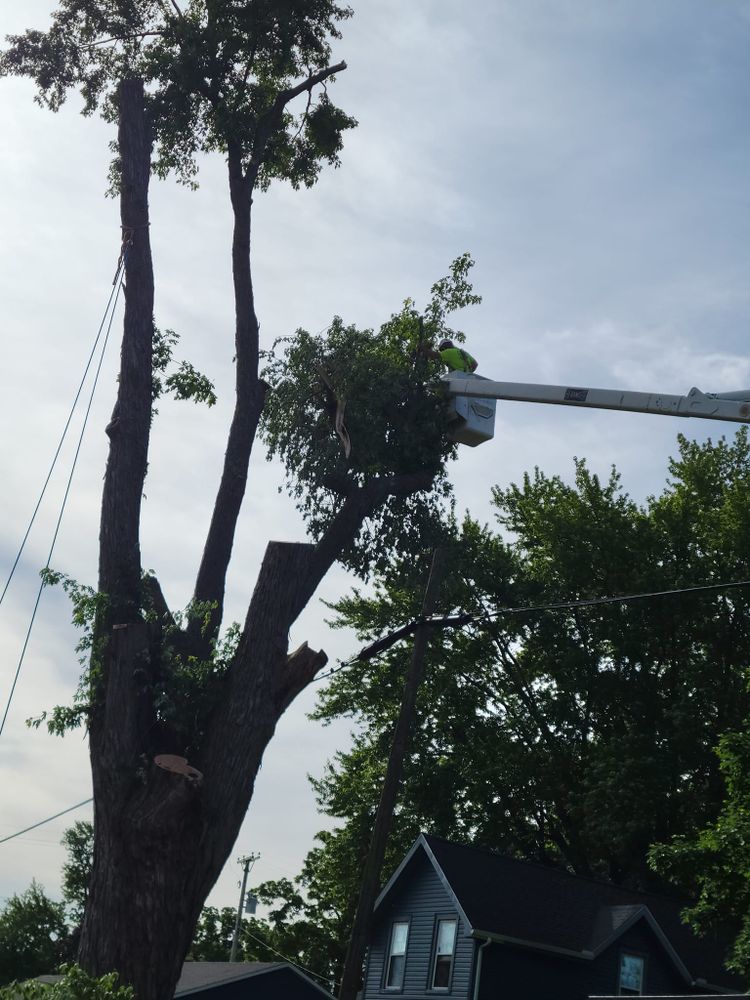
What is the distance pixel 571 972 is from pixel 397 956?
13.6 feet

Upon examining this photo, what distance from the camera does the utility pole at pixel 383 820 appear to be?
17.2 meters

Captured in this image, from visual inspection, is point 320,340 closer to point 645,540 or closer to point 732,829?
point 732,829

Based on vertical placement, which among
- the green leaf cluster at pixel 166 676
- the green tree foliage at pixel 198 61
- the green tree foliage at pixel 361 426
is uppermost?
the green tree foliage at pixel 198 61

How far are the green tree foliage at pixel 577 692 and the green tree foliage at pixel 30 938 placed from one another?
28.0 meters

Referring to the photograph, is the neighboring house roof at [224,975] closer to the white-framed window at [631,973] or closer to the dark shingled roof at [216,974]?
the dark shingled roof at [216,974]

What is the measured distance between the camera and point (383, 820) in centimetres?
1762

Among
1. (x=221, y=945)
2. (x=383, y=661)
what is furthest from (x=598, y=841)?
(x=221, y=945)

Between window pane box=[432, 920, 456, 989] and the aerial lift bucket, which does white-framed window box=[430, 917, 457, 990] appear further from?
the aerial lift bucket

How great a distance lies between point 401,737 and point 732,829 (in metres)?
5.61

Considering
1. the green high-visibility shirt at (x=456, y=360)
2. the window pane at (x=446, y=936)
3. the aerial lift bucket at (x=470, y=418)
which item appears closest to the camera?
the aerial lift bucket at (x=470, y=418)

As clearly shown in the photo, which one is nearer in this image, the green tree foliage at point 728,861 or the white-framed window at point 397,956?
the green tree foliage at point 728,861

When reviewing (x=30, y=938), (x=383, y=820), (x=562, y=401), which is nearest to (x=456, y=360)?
(x=562, y=401)

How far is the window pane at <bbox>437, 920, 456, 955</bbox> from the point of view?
83.4 ft

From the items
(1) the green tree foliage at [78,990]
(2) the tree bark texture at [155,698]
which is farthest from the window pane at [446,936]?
(1) the green tree foliage at [78,990]
